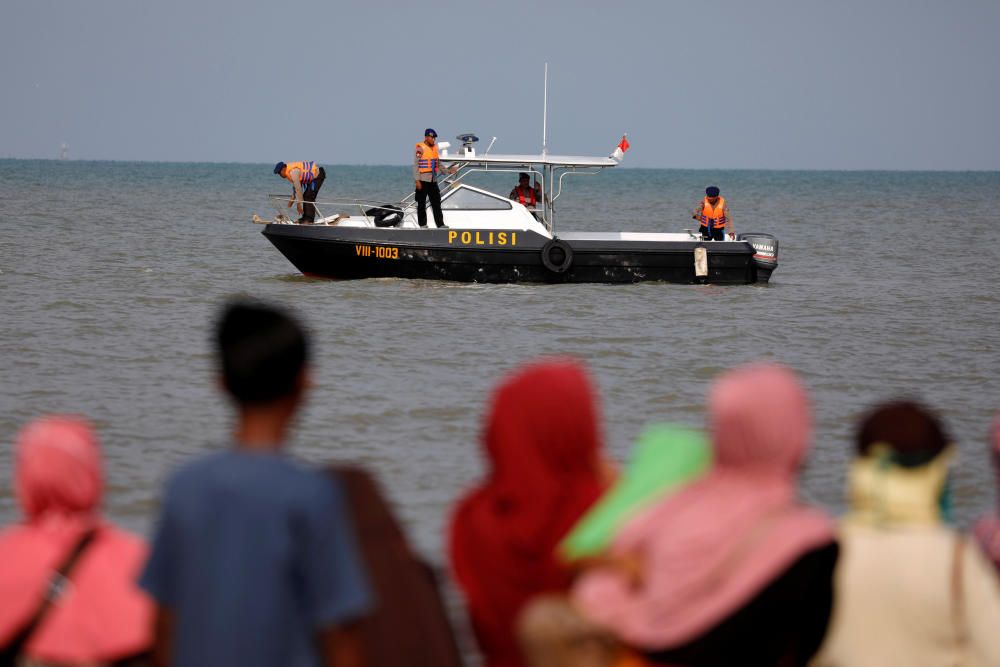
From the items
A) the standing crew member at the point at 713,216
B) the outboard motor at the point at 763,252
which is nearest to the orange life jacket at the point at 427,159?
the standing crew member at the point at 713,216

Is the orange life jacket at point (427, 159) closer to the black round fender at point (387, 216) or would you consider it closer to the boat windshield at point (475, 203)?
the boat windshield at point (475, 203)

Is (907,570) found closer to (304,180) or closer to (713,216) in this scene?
(713,216)

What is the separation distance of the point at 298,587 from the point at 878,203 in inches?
3034

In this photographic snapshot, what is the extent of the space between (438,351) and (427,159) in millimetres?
4604

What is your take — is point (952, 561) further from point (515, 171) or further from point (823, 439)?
point (515, 171)

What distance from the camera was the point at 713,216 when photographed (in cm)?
2078

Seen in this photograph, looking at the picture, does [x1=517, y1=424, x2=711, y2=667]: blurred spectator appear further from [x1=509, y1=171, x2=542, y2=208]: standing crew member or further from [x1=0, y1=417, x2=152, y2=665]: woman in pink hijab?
[x1=509, y1=171, x2=542, y2=208]: standing crew member

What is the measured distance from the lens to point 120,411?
38.4 ft

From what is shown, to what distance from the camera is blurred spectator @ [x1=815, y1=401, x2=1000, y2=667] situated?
134 inches

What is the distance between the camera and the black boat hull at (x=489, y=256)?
1995 centimetres

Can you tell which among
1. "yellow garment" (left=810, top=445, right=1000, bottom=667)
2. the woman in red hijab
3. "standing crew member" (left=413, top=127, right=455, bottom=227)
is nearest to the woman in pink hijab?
the woman in red hijab

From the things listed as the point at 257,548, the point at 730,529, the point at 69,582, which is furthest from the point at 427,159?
the point at 257,548

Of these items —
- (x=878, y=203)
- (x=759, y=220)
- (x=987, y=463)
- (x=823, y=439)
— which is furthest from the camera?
(x=878, y=203)

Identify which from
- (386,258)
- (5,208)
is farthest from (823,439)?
(5,208)
